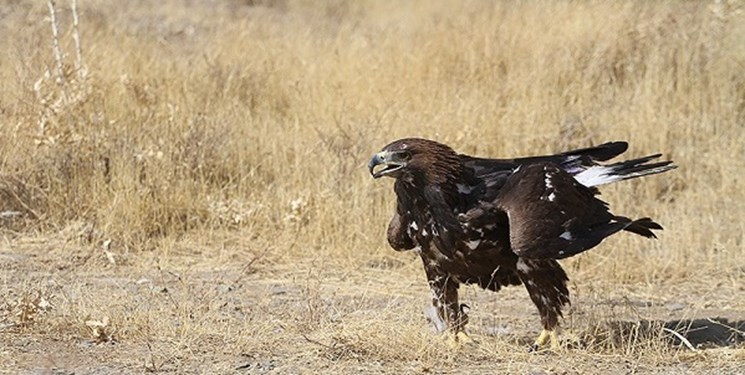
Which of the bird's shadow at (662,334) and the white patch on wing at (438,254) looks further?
the bird's shadow at (662,334)

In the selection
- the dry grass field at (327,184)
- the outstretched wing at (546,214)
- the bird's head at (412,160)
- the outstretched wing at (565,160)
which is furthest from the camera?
the outstretched wing at (565,160)

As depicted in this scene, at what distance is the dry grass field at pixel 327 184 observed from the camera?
6547 mm

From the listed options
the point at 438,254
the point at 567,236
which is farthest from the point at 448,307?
the point at 567,236

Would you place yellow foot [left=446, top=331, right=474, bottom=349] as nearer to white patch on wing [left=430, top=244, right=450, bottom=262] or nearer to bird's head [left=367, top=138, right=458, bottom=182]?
white patch on wing [left=430, top=244, right=450, bottom=262]

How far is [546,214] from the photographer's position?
20.6ft

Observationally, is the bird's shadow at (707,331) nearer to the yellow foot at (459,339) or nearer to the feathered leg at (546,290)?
the feathered leg at (546,290)

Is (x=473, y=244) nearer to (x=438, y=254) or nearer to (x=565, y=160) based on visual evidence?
(x=438, y=254)

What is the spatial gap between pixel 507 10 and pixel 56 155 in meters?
5.66

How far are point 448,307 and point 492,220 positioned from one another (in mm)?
621

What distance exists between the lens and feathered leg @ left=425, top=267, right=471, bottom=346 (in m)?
6.62

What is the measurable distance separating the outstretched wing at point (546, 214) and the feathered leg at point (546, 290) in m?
0.23

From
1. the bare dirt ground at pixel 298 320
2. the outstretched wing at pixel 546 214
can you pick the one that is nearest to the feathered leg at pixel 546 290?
the bare dirt ground at pixel 298 320

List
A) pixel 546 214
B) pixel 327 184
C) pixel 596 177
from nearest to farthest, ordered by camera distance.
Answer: pixel 546 214 → pixel 596 177 → pixel 327 184

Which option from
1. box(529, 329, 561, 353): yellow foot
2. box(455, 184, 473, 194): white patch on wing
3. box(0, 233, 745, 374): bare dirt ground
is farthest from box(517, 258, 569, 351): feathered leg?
box(455, 184, 473, 194): white patch on wing
